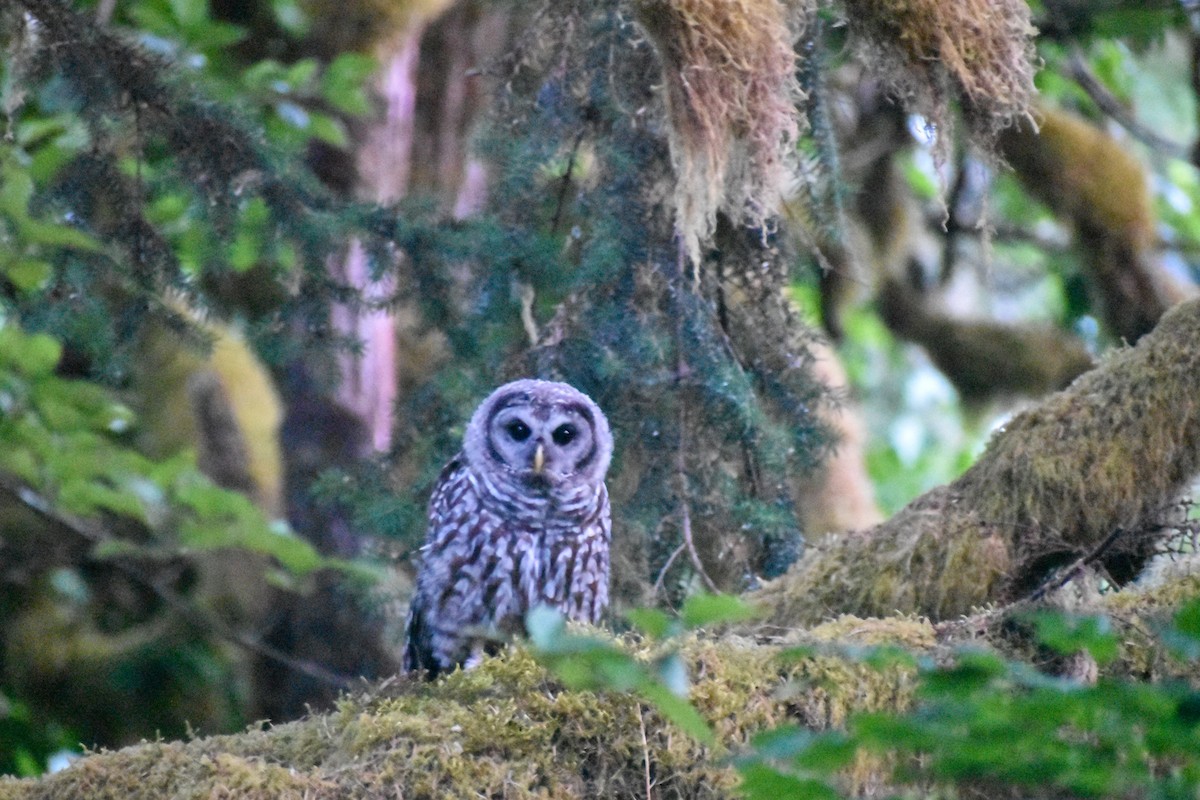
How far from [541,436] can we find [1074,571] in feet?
5.23

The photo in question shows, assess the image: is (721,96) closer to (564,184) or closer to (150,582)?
(564,184)

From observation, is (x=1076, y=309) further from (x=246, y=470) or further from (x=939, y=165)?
(x=246, y=470)

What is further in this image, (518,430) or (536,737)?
(518,430)

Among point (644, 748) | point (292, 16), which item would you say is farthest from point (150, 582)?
point (644, 748)

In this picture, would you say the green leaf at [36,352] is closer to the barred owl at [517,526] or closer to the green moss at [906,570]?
the barred owl at [517,526]

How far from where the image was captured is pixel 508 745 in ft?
9.11

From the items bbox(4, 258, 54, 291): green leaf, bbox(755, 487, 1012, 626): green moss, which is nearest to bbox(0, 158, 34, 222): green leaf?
bbox(4, 258, 54, 291): green leaf

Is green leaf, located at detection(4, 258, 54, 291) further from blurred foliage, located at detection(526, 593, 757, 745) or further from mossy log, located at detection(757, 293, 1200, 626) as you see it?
blurred foliage, located at detection(526, 593, 757, 745)

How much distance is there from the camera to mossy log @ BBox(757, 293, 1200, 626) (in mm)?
3336

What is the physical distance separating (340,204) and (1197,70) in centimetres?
392

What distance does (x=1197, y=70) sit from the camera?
237 inches

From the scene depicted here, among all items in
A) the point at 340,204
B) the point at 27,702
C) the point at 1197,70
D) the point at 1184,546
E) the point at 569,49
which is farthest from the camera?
the point at 27,702

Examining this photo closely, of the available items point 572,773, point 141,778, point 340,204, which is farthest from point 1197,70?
point 141,778

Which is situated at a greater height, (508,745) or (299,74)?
(299,74)
